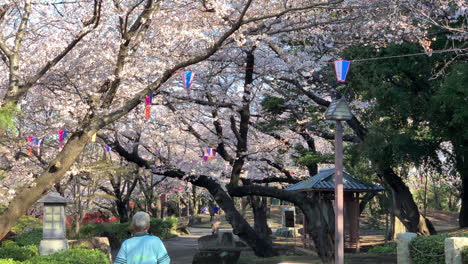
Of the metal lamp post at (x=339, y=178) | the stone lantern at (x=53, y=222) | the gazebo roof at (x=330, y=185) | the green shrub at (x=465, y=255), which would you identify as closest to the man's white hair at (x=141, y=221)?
the metal lamp post at (x=339, y=178)

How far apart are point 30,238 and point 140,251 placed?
→ 17.1m

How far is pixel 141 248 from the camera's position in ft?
17.9

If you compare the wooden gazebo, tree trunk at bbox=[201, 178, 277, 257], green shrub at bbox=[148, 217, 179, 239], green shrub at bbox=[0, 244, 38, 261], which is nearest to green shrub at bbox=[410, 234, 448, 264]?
tree trunk at bbox=[201, 178, 277, 257]

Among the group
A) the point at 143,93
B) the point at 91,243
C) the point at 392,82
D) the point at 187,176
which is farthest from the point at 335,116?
the point at 91,243

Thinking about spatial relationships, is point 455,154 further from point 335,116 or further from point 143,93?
point 143,93

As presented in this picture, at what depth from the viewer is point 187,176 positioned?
64.6 ft

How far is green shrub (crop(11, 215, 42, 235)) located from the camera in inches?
851

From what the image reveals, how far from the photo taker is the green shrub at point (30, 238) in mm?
20266

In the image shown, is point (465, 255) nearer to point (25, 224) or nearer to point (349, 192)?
point (349, 192)

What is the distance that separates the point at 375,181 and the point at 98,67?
1631 cm

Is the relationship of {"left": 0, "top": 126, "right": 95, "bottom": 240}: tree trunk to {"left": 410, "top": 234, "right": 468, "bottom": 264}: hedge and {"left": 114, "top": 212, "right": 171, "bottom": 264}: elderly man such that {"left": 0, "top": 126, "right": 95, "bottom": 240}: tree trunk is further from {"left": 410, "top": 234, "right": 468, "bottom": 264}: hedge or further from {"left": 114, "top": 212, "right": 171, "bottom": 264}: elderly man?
{"left": 410, "top": 234, "right": 468, "bottom": 264}: hedge

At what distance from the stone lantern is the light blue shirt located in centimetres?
1176

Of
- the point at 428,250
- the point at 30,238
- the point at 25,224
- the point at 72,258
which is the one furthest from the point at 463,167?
the point at 25,224

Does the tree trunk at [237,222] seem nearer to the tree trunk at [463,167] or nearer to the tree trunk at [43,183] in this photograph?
the tree trunk at [463,167]
